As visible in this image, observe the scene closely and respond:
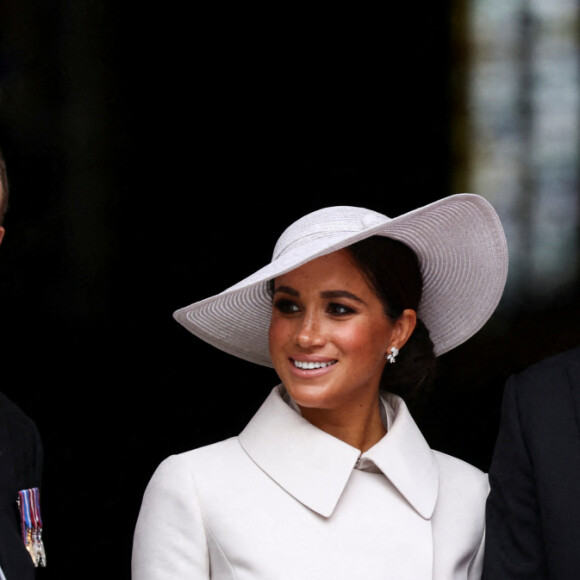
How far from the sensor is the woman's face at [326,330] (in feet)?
9.52

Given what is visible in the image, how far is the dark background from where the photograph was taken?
13.3ft

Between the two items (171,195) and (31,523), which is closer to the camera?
(31,523)

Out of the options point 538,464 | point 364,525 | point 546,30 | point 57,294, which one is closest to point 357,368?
point 364,525

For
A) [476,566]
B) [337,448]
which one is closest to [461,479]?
[476,566]

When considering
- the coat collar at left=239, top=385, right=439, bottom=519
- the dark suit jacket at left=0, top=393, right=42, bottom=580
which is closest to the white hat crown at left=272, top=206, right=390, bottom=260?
the coat collar at left=239, top=385, right=439, bottom=519

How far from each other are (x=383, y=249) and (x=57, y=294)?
1.43m

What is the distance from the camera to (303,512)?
9.46 feet

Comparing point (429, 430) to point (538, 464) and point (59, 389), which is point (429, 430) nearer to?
point (59, 389)

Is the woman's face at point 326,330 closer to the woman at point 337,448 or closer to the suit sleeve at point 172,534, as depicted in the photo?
the woman at point 337,448

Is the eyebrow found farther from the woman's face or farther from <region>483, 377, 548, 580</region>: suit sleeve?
<region>483, 377, 548, 580</region>: suit sleeve

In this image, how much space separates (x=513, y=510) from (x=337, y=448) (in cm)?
50

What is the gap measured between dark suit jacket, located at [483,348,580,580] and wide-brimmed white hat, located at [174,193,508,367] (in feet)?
1.45

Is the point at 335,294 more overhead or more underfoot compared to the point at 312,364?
more overhead

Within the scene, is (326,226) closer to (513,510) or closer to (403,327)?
(403,327)
